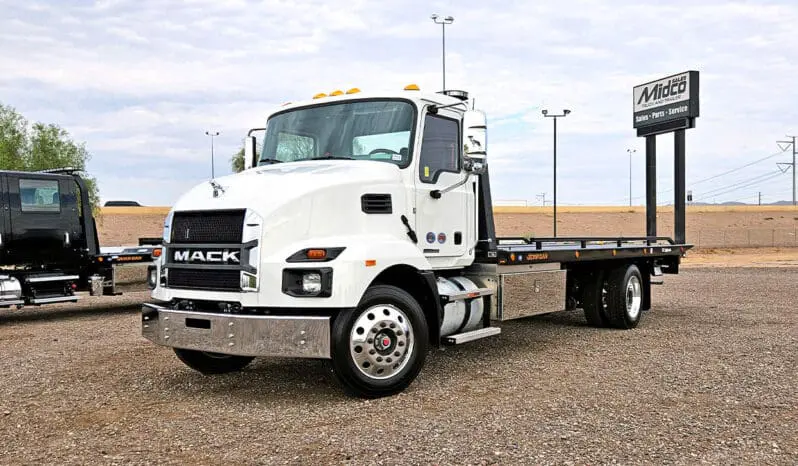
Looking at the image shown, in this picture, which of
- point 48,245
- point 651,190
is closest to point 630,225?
point 651,190

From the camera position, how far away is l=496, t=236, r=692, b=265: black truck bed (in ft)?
30.4

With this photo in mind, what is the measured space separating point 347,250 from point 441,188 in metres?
1.77

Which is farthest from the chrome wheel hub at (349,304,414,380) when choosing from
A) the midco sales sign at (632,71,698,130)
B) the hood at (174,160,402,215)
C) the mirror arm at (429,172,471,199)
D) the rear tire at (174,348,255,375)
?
the midco sales sign at (632,71,698,130)

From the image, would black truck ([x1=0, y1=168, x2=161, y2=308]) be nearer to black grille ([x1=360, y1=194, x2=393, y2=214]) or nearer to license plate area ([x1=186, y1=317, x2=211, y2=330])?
license plate area ([x1=186, y1=317, x2=211, y2=330])

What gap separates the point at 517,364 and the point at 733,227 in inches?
2547

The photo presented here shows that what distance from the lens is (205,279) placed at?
682 centimetres

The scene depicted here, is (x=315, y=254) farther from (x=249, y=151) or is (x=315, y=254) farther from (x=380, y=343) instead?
(x=249, y=151)

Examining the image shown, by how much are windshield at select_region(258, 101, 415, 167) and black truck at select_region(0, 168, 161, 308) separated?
23.2ft

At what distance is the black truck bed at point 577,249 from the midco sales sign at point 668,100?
7427 mm

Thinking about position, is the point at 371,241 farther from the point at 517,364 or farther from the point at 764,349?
the point at 764,349

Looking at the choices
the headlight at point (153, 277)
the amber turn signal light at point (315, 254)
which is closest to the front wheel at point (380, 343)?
the amber turn signal light at point (315, 254)

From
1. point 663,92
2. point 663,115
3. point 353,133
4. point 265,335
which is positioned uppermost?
point 663,92

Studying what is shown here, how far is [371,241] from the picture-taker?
6.96 metres

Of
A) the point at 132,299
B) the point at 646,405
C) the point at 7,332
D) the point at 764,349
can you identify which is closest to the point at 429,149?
the point at 646,405
